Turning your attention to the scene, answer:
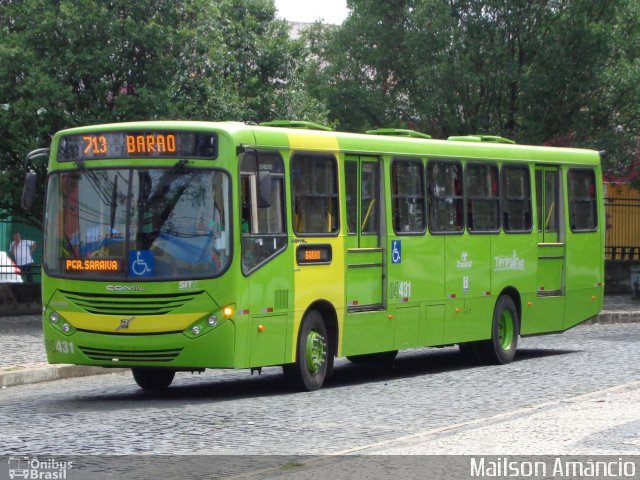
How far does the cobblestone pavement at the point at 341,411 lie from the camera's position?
36.1 feet

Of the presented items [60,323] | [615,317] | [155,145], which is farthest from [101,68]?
[615,317]

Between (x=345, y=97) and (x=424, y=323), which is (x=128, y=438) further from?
(x=345, y=97)

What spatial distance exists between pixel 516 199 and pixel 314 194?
198 inches

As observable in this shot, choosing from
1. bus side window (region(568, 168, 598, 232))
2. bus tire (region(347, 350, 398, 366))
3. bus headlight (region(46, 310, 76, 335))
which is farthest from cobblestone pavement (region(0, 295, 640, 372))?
bus side window (region(568, 168, 598, 232))

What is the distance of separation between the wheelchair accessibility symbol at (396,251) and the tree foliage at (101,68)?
8016mm

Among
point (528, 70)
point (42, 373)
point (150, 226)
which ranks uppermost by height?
point (528, 70)

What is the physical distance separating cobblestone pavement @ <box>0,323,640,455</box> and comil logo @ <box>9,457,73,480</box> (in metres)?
0.47

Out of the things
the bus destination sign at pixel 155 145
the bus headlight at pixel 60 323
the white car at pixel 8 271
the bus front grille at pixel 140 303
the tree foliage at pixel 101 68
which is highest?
the tree foliage at pixel 101 68

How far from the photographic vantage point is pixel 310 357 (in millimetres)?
15734

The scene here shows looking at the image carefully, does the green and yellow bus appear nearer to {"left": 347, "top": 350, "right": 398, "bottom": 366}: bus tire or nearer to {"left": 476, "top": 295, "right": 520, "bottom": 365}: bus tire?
{"left": 476, "top": 295, "right": 520, "bottom": 365}: bus tire

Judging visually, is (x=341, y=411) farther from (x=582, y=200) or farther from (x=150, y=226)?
(x=582, y=200)

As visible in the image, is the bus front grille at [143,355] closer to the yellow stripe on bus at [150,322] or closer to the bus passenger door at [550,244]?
the yellow stripe on bus at [150,322]

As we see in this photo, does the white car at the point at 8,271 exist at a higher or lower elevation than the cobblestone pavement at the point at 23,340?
higher

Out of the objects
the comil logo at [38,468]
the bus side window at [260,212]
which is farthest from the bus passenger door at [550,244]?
the comil logo at [38,468]
